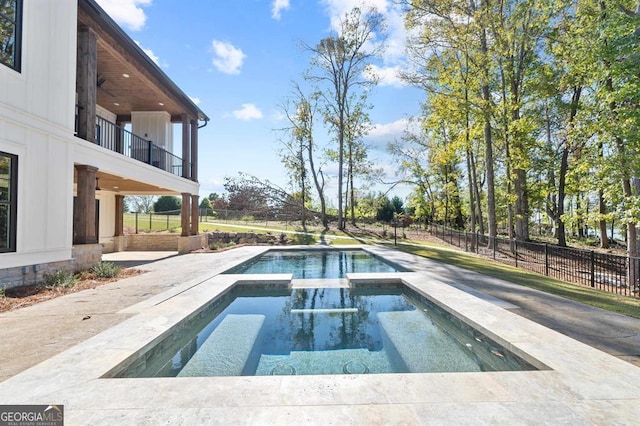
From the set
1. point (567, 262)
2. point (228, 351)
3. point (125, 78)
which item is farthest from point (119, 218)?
point (567, 262)

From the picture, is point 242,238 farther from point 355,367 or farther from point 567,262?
point 567,262

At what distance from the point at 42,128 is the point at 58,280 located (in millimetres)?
3236

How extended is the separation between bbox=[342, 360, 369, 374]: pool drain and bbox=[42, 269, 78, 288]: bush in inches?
250

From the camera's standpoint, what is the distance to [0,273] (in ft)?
19.6

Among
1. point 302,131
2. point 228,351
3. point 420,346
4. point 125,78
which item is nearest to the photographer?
point 228,351

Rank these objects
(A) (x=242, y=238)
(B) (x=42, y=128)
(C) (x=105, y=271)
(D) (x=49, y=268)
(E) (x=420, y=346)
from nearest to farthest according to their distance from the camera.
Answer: (E) (x=420, y=346), (B) (x=42, y=128), (D) (x=49, y=268), (C) (x=105, y=271), (A) (x=242, y=238)

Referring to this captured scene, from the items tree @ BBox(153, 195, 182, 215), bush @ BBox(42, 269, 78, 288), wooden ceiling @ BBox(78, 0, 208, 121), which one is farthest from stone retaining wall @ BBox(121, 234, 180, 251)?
tree @ BBox(153, 195, 182, 215)

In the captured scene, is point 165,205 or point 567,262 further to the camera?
point 165,205

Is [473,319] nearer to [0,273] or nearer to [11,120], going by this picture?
[0,273]

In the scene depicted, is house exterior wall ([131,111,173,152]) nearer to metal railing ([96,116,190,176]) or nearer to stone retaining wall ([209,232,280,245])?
metal railing ([96,116,190,176])

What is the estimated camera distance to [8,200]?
19.8ft

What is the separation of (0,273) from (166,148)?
9379 millimetres

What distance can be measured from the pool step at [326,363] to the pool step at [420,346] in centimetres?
22

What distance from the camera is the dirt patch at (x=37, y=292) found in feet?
17.5
